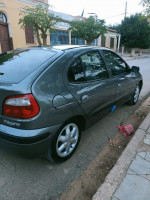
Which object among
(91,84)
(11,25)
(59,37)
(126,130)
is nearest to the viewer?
(91,84)

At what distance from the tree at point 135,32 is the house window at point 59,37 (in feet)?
39.8

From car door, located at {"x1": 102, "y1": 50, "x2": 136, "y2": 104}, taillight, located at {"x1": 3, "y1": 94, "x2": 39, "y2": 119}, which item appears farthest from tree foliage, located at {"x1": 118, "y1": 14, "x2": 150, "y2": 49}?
taillight, located at {"x1": 3, "y1": 94, "x2": 39, "y2": 119}

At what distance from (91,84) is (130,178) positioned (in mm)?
1380

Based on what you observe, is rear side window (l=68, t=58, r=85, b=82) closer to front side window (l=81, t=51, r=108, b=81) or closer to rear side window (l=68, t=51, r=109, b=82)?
rear side window (l=68, t=51, r=109, b=82)

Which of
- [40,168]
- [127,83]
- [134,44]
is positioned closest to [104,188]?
[40,168]

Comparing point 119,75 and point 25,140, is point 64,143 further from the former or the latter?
point 119,75

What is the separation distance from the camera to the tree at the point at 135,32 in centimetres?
2409

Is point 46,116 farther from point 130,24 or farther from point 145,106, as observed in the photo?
point 130,24

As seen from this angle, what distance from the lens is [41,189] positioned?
6.05ft

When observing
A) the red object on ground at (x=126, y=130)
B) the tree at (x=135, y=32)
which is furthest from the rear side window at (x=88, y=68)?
the tree at (x=135, y=32)

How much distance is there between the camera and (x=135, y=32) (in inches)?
958

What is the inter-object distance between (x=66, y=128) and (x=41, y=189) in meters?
0.78

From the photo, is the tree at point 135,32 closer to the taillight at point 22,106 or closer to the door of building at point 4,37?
the door of building at point 4,37

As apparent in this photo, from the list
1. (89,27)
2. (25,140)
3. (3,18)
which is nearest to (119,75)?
(25,140)
